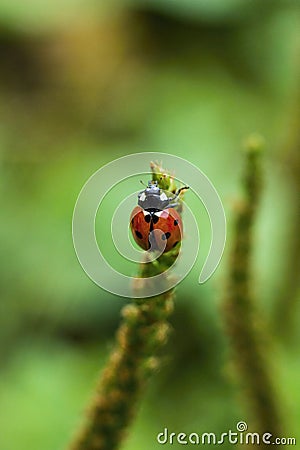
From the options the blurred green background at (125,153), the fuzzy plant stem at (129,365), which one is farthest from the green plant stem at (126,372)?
the blurred green background at (125,153)

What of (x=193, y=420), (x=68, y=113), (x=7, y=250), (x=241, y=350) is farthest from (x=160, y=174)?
(x=68, y=113)

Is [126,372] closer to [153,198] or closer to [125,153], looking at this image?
[153,198]

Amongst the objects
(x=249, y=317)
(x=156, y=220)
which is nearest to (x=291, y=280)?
(x=249, y=317)

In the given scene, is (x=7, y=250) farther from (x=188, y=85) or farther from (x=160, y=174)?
(x=160, y=174)

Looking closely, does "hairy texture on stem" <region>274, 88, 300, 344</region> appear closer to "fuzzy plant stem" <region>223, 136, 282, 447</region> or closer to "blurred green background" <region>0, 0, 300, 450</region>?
"blurred green background" <region>0, 0, 300, 450</region>

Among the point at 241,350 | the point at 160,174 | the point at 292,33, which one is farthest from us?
the point at 292,33

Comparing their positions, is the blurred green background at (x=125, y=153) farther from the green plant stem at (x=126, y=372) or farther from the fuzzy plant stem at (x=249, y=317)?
the green plant stem at (x=126, y=372)

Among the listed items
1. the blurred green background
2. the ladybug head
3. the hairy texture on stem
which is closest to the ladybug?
the ladybug head
